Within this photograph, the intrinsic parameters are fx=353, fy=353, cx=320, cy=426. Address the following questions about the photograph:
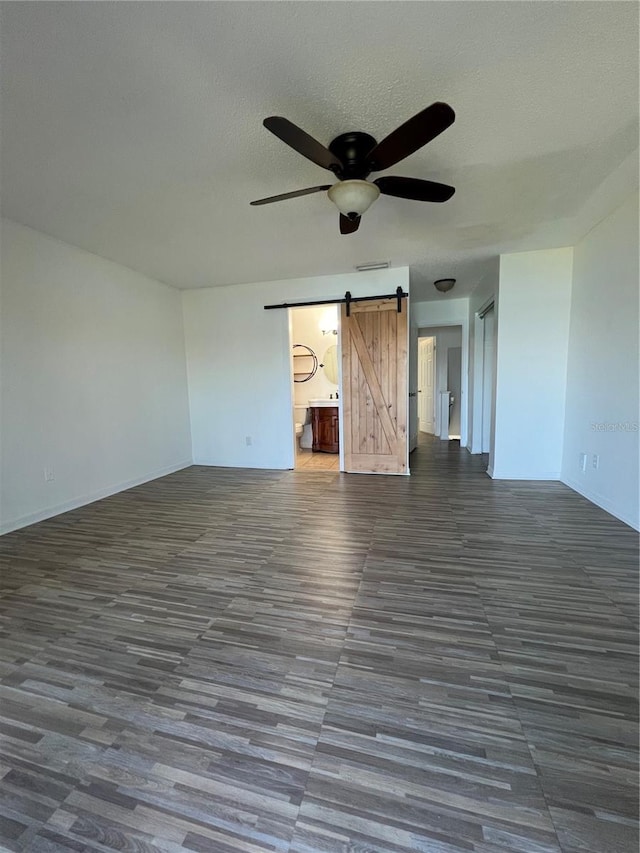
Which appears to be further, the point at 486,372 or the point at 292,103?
the point at 486,372

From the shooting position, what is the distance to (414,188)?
207 centimetres

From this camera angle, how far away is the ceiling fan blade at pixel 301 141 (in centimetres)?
150

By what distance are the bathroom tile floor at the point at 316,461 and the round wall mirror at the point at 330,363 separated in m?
1.39

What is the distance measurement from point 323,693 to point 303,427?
536cm

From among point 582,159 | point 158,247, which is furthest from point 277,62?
point 158,247

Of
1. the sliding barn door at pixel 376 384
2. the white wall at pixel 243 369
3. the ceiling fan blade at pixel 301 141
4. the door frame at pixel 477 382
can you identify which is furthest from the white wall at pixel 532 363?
the ceiling fan blade at pixel 301 141

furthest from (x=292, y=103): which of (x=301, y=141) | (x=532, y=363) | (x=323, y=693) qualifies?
(x=532, y=363)

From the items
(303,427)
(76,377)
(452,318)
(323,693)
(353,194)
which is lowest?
(323,693)

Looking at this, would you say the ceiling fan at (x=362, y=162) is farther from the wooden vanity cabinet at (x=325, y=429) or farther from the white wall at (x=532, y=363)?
the wooden vanity cabinet at (x=325, y=429)

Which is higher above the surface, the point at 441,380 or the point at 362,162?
the point at 362,162

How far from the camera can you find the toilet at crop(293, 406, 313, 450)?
6304 mm

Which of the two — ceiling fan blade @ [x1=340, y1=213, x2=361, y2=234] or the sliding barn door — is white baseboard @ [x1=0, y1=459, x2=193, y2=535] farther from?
ceiling fan blade @ [x1=340, y1=213, x2=361, y2=234]

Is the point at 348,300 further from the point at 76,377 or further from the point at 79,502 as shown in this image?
the point at 79,502

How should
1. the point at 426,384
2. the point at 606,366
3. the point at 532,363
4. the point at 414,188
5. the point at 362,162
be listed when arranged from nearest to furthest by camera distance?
the point at 362,162 < the point at 414,188 < the point at 606,366 < the point at 532,363 < the point at 426,384
